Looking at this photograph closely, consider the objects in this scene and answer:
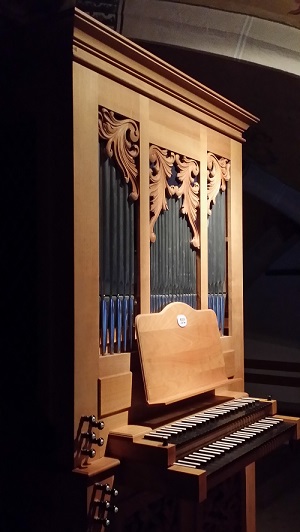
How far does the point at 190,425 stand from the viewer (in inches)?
134

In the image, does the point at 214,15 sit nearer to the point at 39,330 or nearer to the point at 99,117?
the point at 99,117

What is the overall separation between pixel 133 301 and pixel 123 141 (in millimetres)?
914

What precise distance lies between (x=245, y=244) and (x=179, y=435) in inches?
257

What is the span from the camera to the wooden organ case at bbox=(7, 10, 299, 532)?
3.04 meters

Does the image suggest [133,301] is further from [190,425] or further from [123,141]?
[123,141]

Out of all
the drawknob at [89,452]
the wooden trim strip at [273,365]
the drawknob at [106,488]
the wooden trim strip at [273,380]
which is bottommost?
the wooden trim strip at [273,380]

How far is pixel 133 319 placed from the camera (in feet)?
11.4

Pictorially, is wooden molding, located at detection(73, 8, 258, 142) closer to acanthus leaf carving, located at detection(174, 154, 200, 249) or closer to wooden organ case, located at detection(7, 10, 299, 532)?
wooden organ case, located at detection(7, 10, 299, 532)

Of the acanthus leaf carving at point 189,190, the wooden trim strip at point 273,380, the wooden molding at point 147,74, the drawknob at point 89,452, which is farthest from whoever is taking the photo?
the wooden trim strip at point 273,380

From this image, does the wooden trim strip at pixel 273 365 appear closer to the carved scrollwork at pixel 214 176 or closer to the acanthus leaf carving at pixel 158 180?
the carved scrollwork at pixel 214 176

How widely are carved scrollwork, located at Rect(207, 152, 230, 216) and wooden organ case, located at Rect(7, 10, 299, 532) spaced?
0.01m

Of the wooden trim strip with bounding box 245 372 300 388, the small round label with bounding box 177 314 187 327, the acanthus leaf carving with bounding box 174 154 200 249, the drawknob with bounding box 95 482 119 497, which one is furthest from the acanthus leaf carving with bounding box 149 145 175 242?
the wooden trim strip with bounding box 245 372 300 388

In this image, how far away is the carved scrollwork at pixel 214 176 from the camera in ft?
14.0

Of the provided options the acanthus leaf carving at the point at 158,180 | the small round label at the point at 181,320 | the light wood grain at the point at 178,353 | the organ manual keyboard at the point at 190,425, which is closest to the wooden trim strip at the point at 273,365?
the organ manual keyboard at the point at 190,425
